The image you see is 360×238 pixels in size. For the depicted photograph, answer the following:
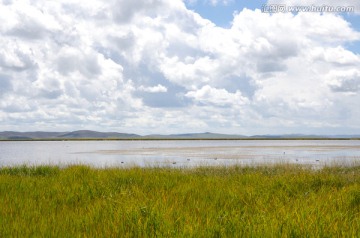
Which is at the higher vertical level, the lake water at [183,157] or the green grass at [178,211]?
the green grass at [178,211]

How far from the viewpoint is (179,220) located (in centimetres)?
575

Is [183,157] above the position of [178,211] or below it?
below

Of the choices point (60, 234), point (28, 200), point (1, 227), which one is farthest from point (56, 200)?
point (60, 234)

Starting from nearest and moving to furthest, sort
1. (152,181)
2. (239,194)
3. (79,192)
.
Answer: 1. (239,194)
2. (79,192)
3. (152,181)

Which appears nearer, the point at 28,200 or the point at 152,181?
the point at 28,200

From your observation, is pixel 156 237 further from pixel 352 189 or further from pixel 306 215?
pixel 352 189

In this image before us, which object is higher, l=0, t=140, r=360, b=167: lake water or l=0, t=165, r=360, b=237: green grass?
l=0, t=165, r=360, b=237: green grass

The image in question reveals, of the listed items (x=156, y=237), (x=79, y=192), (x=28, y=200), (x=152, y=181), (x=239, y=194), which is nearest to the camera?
(x=156, y=237)

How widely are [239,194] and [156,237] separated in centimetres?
376

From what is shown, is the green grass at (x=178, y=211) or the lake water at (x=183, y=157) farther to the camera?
the lake water at (x=183, y=157)

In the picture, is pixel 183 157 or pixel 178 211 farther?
pixel 183 157

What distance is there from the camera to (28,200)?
7.90 meters

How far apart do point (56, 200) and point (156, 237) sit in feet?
13.5

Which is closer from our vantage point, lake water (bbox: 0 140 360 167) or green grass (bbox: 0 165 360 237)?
green grass (bbox: 0 165 360 237)
